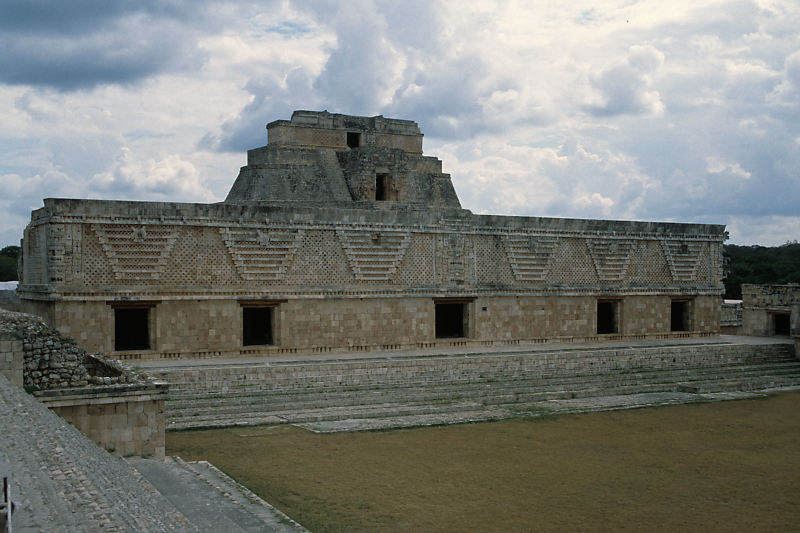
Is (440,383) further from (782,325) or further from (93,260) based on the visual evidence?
(782,325)

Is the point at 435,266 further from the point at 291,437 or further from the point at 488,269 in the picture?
the point at 291,437

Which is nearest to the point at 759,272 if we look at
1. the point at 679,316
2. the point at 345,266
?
the point at 679,316

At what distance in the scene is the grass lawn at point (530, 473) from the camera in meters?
9.05

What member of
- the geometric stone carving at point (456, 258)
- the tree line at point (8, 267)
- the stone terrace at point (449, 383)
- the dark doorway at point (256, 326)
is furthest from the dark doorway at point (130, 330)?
the tree line at point (8, 267)

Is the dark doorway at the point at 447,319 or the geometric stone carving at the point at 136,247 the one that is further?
the dark doorway at the point at 447,319

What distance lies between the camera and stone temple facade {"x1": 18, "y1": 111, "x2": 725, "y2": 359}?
16.5 metres

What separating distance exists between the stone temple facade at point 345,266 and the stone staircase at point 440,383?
1650 millimetres

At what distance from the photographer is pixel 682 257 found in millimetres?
23766

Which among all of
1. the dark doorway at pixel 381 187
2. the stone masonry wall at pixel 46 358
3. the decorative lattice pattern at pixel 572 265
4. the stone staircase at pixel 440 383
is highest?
the dark doorway at pixel 381 187

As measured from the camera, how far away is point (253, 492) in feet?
31.7

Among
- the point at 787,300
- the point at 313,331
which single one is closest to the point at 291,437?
the point at 313,331

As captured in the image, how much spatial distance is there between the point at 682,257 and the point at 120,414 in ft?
58.0

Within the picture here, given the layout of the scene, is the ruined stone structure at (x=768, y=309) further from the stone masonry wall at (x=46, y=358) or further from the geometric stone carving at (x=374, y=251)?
the stone masonry wall at (x=46, y=358)

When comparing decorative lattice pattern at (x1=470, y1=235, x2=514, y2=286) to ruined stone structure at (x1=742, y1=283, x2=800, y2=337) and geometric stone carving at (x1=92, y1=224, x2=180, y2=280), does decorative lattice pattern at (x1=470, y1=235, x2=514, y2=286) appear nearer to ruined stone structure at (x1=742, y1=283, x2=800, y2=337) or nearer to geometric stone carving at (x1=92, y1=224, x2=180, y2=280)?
geometric stone carving at (x1=92, y1=224, x2=180, y2=280)
